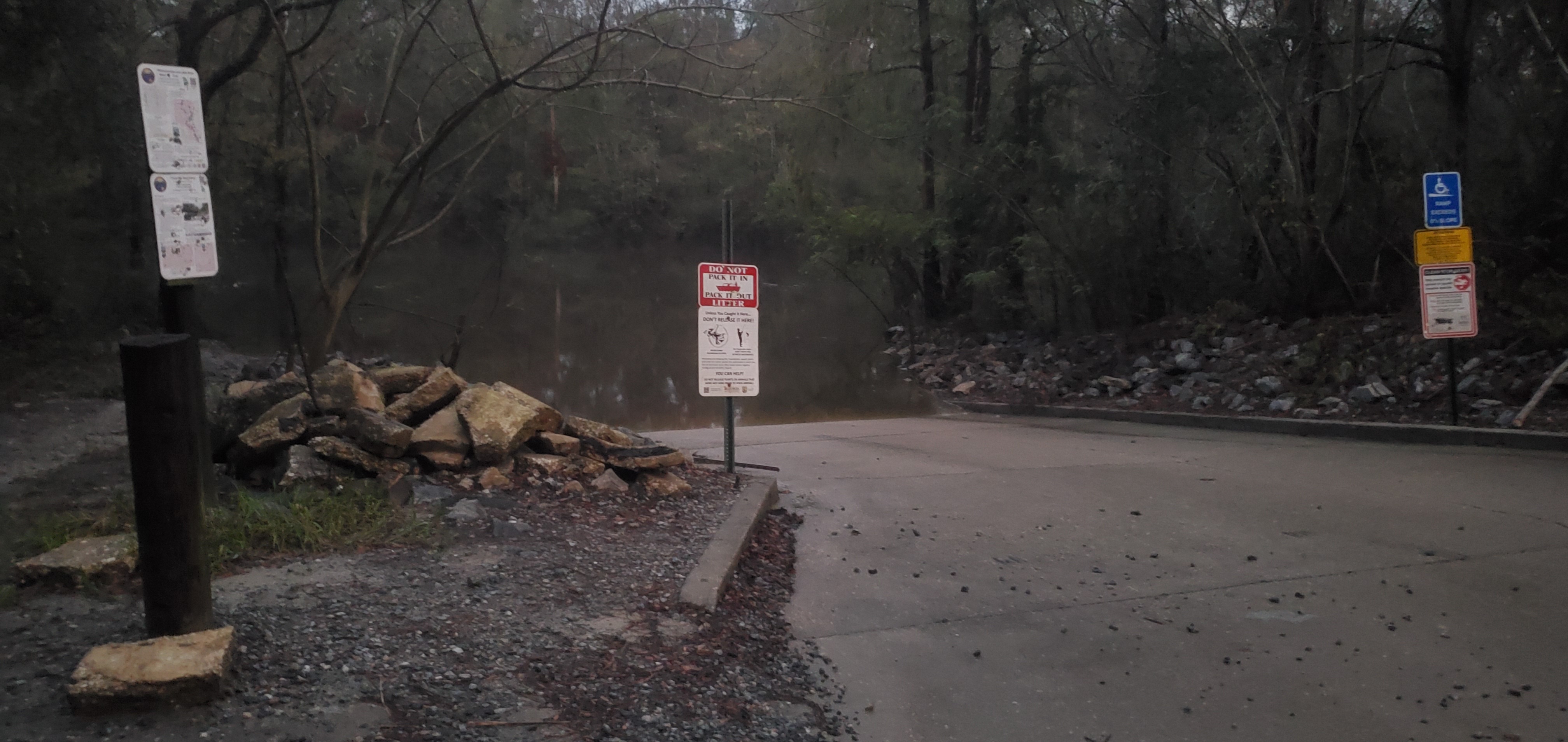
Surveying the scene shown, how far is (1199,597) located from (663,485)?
3729 mm

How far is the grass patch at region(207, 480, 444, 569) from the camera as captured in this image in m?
5.49

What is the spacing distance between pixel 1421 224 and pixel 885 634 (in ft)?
39.4

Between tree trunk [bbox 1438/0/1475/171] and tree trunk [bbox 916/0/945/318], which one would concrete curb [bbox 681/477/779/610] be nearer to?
tree trunk [bbox 1438/0/1475/171]

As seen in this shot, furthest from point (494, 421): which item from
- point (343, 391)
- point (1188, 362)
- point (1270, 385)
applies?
point (1188, 362)

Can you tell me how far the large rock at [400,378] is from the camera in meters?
8.26

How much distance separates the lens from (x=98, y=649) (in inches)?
146

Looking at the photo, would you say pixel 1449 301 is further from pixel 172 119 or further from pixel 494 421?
pixel 172 119

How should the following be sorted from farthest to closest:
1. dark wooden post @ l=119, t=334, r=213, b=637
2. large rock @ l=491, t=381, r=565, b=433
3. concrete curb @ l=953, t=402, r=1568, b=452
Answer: concrete curb @ l=953, t=402, r=1568, b=452, large rock @ l=491, t=381, r=565, b=433, dark wooden post @ l=119, t=334, r=213, b=637

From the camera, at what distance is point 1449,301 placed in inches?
429

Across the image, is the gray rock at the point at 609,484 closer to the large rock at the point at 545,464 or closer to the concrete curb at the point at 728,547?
the large rock at the point at 545,464

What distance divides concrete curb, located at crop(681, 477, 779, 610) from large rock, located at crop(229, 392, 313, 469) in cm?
287

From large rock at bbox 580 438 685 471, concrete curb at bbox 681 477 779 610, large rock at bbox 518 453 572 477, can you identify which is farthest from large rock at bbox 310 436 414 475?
concrete curb at bbox 681 477 779 610

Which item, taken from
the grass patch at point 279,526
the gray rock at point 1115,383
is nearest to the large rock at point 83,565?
the grass patch at point 279,526

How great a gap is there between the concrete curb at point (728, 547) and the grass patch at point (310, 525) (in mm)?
1524
